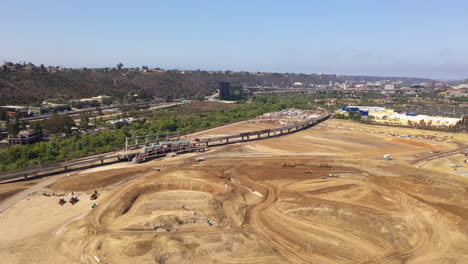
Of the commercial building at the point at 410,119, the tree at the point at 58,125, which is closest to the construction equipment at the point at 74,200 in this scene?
the tree at the point at 58,125

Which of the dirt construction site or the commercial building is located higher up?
the commercial building

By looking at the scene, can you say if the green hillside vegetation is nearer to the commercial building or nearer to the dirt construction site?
the dirt construction site

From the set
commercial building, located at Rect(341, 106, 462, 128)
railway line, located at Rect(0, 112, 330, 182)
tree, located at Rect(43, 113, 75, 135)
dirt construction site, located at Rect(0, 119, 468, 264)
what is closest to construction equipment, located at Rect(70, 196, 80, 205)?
dirt construction site, located at Rect(0, 119, 468, 264)

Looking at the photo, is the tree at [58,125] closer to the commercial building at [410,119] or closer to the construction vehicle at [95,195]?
the construction vehicle at [95,195]

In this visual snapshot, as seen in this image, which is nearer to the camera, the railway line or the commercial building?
the railway line

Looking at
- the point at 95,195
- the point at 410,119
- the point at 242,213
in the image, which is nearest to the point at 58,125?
the point at 95,195

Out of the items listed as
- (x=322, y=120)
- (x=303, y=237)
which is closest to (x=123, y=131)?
(x=303, y=237)

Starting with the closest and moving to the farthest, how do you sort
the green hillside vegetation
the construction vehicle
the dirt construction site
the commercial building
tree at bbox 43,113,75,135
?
1. the dirt construction site
2. the construction vehicle
3. the green hillside vegetation
4. tree at bbox 43,113,75,135
5. the commercial building

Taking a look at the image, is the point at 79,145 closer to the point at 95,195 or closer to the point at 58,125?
the point at 58,125

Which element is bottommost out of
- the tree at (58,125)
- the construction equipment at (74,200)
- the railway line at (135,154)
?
the construction equipment at (74,200)
